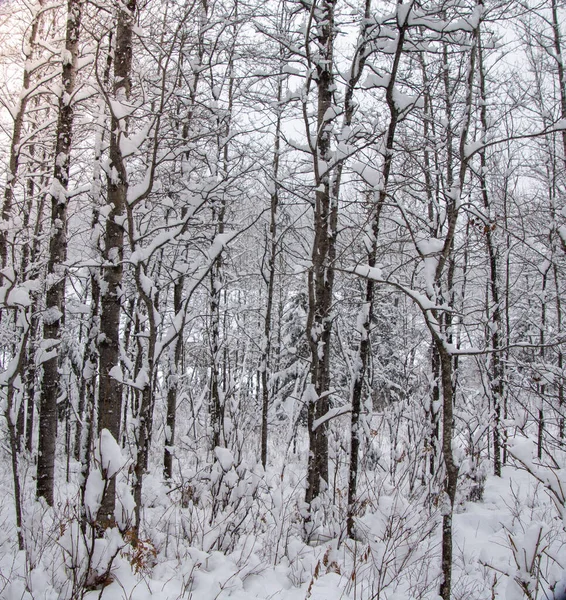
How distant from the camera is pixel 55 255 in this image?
522 centimetres

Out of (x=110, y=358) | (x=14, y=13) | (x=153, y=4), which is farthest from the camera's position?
(x=14, y=13)

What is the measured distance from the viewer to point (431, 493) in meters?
3.84

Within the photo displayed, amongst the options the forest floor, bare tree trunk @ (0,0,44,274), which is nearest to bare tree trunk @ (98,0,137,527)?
the forest floor

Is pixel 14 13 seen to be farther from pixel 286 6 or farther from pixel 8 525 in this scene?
pixel 8 525

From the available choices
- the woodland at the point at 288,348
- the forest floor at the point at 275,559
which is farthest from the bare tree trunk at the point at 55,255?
the forest floor at the point at 275,559

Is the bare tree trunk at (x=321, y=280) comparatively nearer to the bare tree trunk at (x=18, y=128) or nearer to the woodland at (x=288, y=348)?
the woodland at (x=288, y=348)

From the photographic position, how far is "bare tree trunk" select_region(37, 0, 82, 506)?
5098 millimetres

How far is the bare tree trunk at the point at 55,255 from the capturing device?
201 inches

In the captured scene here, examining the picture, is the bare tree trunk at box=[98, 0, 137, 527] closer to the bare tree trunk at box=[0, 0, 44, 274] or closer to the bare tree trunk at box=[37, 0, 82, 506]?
the bare tree trunk at box=[37, 0, 82, 506]

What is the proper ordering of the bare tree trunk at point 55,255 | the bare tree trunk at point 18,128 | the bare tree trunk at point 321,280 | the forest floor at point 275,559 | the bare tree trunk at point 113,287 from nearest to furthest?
1. the forest floor at point 275,559
2. the bare tree trunk at point 113,287
3. the bare tree trunk at point 321,280
4. the bare tree trunk at point 55,255
5. the bare tree trunk at point 18,128

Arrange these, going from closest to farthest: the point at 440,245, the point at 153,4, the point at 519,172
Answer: the point at 440,245 < the point at 153,4 < the point at 519,172

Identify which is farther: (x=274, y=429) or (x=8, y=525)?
(x=274, y=429)

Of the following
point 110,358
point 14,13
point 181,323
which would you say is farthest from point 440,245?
point 14,13

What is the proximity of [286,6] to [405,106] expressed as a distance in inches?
85.1
